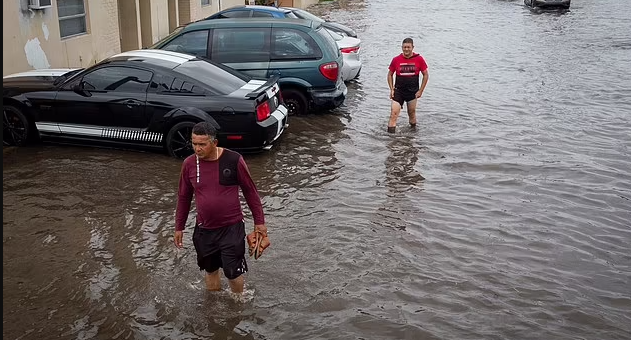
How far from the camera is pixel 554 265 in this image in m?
6.48

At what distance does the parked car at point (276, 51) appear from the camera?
11133mm

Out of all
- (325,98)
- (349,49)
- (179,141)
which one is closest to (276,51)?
(325,98)

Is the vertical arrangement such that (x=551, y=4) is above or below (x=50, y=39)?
above

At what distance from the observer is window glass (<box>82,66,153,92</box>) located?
9039mm

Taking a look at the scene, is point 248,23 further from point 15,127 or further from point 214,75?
point 15,127

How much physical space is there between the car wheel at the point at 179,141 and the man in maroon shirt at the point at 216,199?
12.1 ft

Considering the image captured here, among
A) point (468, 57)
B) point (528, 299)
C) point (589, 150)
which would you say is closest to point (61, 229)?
point (528, 299)

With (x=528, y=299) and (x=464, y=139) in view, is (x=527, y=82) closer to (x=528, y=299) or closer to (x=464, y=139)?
(x=464, y=139)

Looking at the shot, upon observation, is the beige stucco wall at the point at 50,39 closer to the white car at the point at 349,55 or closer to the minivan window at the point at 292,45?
the minivan window at the point at 292,45

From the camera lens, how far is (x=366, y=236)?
23.1 ft

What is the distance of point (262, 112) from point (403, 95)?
3.04 meters

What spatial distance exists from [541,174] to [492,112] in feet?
12.4

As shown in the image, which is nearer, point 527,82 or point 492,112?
point 492,112

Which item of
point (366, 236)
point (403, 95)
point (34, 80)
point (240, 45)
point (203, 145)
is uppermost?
point (240, 45)
